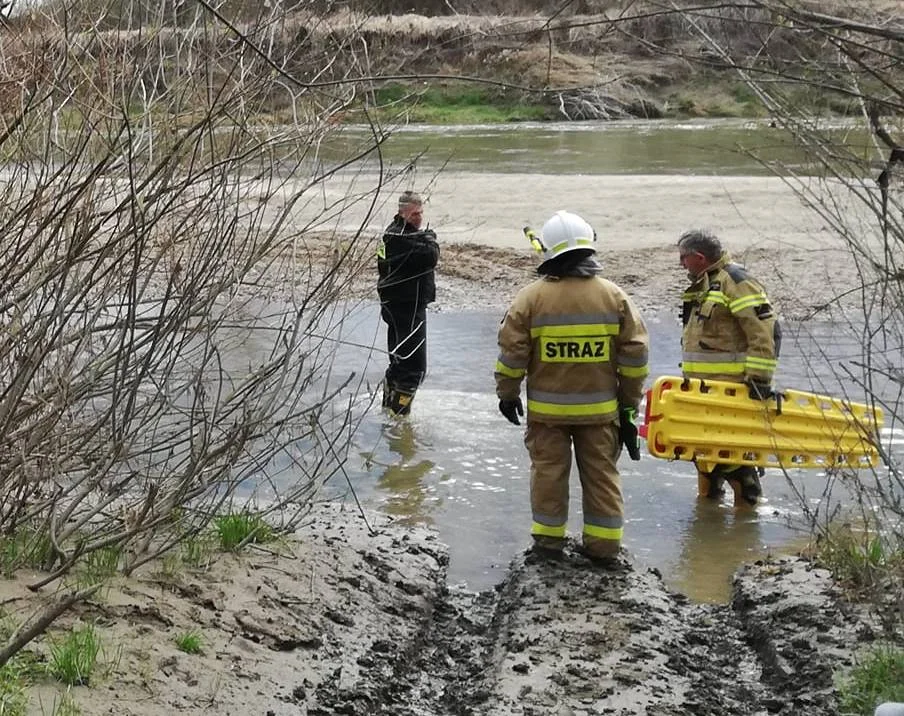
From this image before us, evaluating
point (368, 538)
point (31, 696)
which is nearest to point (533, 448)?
point (368, 538)

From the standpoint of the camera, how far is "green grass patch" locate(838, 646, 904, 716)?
452 cm

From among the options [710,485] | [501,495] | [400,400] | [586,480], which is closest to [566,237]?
[586,480]

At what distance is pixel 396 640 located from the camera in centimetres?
557

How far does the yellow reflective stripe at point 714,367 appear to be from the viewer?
25.3ft

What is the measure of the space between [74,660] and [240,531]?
1740 millimetres

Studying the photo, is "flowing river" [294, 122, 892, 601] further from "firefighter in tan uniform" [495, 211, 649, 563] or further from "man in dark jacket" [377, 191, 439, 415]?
"firefighter in tan uniform" [495, 211, 649, 563]

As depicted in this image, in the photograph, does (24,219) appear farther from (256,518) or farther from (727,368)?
(727,368)

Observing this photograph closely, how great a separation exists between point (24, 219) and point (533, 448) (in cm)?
284

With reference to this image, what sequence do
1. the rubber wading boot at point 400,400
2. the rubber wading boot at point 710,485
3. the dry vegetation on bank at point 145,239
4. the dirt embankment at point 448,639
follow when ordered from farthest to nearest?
the rubber wading boot at point 400,400, the rubber wading boot at point 710,485, the dirt embankment at point 448,639, the dry vegetation on bank at point 145,239

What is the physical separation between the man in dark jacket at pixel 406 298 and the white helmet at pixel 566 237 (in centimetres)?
287

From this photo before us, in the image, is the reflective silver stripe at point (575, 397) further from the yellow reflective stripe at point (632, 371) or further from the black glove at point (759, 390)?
the black glove at point (759, 390)

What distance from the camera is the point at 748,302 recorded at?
7.46 meters

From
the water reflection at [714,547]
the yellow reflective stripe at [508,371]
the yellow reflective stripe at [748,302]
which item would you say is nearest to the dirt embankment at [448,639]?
the water reflection at [714,547]

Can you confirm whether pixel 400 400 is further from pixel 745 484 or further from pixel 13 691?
pixel 13 691
